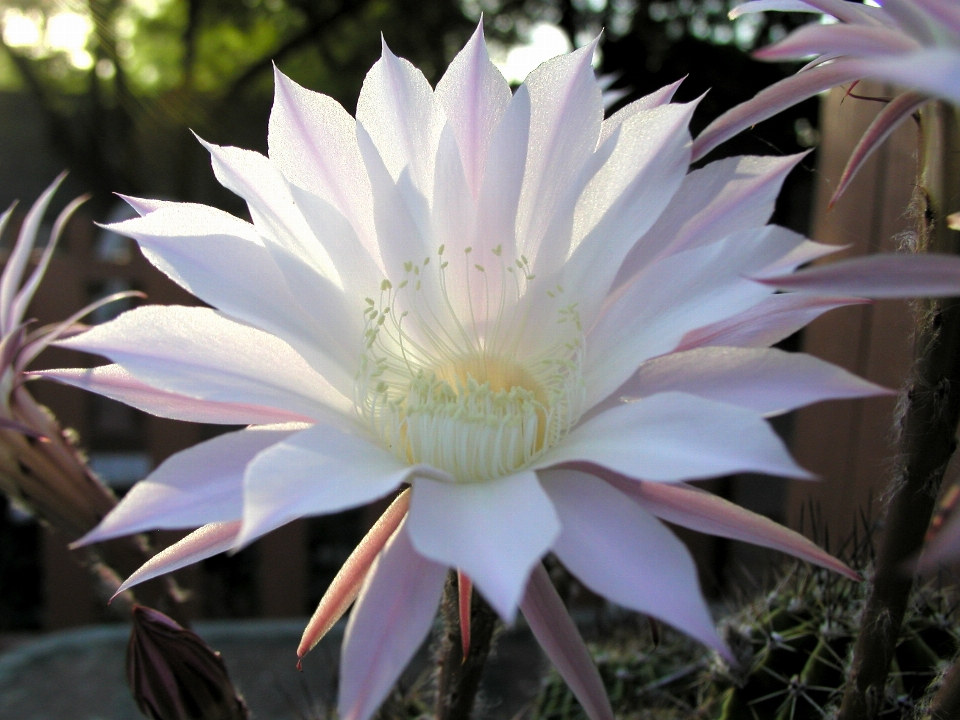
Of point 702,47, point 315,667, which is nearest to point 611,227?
point 315,667

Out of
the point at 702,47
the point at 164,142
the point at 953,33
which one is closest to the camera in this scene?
the point at 953,33

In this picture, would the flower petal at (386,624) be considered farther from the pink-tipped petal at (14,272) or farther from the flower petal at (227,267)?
the pink-tipped petal at (14,272)

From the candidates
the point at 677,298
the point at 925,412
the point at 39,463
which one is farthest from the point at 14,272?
the point at 925,412

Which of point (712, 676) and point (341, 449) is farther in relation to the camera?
point (712, 676)

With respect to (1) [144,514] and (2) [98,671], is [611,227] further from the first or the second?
(2) [98,671]

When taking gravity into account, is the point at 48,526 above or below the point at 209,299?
below
